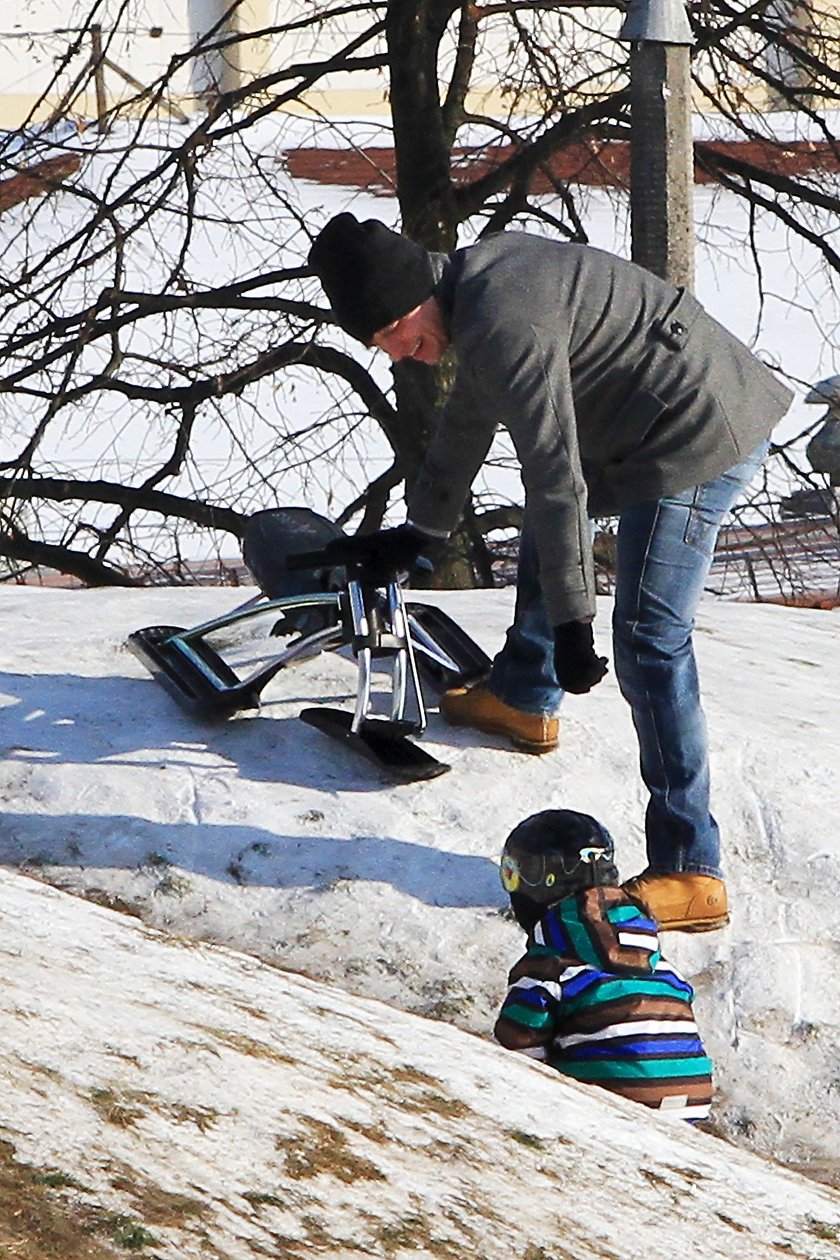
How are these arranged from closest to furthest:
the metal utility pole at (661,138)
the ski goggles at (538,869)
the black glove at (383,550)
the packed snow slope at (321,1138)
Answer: the packed snow slope at (321,1138) < the ski goggles at (538,869) < the black glove at (383,550) < the metal utility pole at (661,138)

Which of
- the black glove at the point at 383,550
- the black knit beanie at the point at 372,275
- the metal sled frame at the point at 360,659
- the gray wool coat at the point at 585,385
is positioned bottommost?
the metal sled frame at the point at 360,659

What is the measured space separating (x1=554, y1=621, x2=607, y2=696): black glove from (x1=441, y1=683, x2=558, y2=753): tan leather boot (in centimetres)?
100

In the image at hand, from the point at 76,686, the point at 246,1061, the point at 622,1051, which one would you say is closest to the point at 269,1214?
the point at 246,1061

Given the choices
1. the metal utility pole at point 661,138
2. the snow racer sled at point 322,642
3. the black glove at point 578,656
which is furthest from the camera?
the metal utility pole at point 661,138

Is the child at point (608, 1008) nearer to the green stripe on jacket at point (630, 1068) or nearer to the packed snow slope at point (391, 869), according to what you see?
the green stripe on jacket at point (630, 1068)

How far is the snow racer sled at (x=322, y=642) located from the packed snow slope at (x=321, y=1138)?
1282 mm

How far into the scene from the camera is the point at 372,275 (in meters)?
3.85

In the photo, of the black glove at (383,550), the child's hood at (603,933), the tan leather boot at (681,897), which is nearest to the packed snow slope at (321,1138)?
the child's hood at (603,933)

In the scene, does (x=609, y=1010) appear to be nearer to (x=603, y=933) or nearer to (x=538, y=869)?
(x=603, y=933)

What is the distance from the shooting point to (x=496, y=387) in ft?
12.7

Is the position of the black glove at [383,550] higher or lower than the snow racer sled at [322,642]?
higher

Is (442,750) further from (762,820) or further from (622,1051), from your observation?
(622,1051)

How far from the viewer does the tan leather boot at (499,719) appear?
5.11m

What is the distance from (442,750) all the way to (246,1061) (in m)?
2.06
